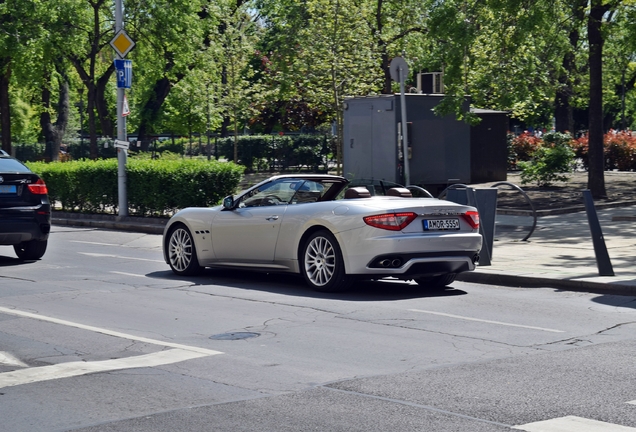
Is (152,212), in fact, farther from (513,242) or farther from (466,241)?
(466,241)

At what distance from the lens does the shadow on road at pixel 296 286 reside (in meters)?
11.1

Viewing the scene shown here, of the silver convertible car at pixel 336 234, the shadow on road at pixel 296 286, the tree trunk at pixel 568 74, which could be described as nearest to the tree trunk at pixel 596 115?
the tree trunk at pixel 568 74

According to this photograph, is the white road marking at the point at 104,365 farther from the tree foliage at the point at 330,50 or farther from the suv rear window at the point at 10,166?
the tree foliage at the point at 330,50

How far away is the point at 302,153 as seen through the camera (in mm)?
41094

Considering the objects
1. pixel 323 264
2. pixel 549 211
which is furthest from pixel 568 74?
pixel 323 264

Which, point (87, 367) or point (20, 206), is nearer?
point (87, 367)

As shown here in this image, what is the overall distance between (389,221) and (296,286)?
5.77 ft

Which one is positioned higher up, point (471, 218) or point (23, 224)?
point (471, 218)

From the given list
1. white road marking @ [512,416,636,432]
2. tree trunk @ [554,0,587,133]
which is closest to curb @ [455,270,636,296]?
white road marking @ [512,416,636,432]

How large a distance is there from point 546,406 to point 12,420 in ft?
10.5

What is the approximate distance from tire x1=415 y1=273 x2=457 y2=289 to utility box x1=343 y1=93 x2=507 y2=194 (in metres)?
10.8

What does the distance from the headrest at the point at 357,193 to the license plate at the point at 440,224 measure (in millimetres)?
869

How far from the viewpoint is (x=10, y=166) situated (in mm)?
14977

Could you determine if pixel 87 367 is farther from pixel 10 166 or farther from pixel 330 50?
pixel 330 50
